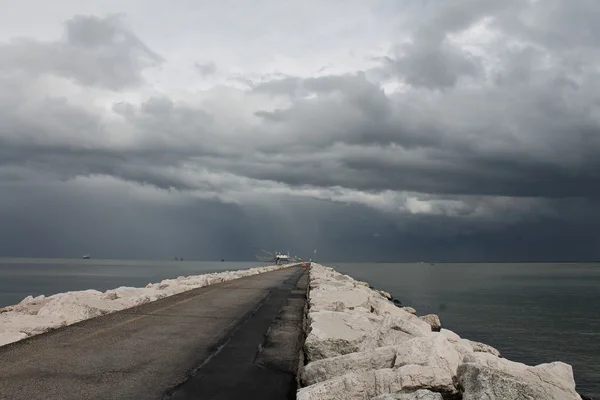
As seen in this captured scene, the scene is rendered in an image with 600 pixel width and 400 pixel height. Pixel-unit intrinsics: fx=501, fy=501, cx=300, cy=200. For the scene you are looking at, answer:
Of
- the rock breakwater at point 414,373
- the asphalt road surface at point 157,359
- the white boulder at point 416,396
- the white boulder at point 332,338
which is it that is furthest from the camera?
the white boulder at point 332,338

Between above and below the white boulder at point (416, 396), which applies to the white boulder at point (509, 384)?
above

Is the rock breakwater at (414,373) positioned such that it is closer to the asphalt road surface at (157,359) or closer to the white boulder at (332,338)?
the white boulder at (332,338)

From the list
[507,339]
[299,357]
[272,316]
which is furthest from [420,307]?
[299,357]

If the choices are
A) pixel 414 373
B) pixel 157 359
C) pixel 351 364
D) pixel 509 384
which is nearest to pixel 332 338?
pixel 351 364

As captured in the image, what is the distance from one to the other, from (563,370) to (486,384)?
6.02 ft

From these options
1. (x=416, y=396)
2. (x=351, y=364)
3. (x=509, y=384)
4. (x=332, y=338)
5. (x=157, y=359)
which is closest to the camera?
(x=509, y=384)

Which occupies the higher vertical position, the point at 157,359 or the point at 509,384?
the point at 509,384

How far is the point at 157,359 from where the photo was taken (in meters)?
8.07

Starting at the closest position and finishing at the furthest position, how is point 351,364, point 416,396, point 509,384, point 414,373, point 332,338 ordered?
point 509,384, point 416,396, point 414,373, point 351,364, point 332,338

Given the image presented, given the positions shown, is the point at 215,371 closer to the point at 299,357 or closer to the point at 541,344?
the point at 299,357

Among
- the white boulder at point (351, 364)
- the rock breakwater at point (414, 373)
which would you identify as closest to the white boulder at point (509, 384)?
the rock breakwater at point (414, 373)

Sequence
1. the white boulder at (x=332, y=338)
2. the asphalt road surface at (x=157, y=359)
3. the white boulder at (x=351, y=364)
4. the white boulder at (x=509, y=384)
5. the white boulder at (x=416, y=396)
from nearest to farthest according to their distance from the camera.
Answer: the white boulder at (x=509, y=384) → the white boulder at (x=416, y=396) → the white boulder at (x=351, y=364) → the asphalt road surface at (x=157, y=359) → the white boulder at (x=332, y=338)

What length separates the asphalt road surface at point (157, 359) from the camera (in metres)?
6.40

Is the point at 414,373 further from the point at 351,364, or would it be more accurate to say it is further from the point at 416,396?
the point at 351,364
